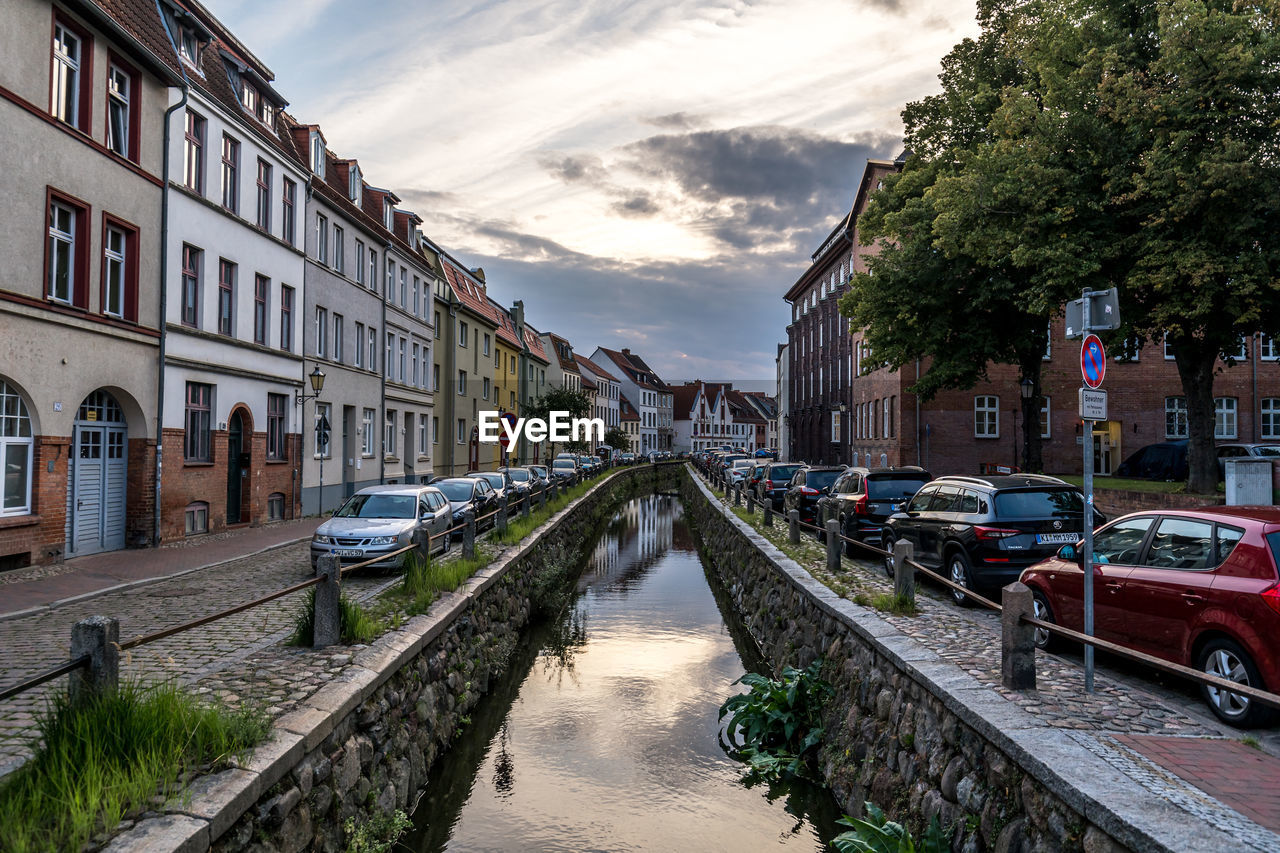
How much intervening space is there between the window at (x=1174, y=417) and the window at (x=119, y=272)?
36.9 metres

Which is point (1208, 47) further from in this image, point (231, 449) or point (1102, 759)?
point (231, 449)

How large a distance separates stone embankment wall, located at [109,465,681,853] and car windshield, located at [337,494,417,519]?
10.7ft

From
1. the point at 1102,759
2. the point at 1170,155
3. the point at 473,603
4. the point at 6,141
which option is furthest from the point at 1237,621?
the point at 6,141

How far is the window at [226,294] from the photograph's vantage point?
20.2 metres

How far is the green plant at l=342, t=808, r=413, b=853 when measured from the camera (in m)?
5.75

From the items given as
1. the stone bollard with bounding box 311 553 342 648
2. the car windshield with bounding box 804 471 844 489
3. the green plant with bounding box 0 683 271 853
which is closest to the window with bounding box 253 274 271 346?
the car windshield with bounding box 804 471 844 489

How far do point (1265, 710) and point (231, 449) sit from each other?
20873 mm

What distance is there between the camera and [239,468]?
21156 mm

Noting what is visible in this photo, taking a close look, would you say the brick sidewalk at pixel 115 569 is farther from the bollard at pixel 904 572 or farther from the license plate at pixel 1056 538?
the license plate at pixel 1056 538

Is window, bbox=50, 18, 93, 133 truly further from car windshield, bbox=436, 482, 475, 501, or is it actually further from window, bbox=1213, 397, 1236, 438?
window, bbox=1213, 397, 1236, 438

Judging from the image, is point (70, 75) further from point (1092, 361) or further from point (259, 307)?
point (1092, 361)

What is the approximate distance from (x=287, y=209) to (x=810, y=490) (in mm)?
16423

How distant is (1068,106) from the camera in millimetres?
18766

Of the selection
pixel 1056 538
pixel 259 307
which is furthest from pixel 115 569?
pixel 1056 538
